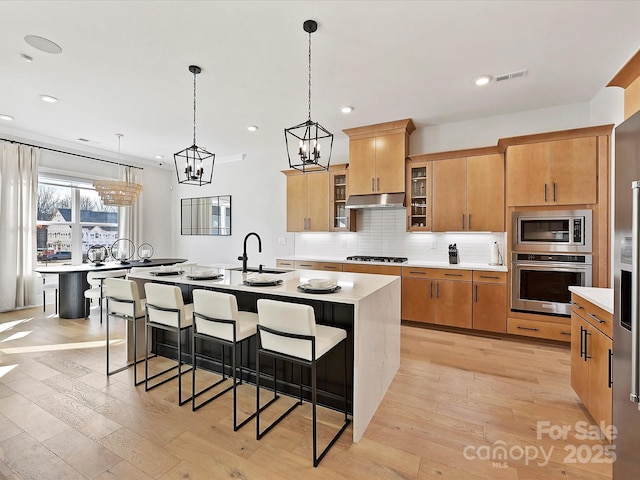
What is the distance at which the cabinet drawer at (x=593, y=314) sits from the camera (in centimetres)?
184

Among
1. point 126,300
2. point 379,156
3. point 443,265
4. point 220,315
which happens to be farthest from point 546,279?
point 126,300

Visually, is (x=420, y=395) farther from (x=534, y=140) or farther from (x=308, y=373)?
(x=534, y=140)

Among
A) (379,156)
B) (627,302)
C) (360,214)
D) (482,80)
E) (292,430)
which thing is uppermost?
(482,80)

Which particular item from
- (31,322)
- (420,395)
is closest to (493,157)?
(420,395)

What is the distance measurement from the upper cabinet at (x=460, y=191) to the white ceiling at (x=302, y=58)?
607 mm

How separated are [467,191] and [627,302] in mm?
3014

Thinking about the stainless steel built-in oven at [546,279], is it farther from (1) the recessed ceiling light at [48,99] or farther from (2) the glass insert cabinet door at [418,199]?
(1) the recessed ceiling light at [48,99]

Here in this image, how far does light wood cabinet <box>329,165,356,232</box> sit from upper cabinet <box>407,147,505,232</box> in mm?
1022

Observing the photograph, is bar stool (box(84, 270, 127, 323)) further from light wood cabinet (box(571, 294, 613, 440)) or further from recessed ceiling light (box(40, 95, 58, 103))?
light wood cabinet (box(571, 294, 613, 440))

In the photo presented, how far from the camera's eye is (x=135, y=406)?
237cm

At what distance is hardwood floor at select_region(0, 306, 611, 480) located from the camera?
1.75m

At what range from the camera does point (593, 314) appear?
205 cm

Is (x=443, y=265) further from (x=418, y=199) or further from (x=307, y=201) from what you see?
(x=307, y=201)

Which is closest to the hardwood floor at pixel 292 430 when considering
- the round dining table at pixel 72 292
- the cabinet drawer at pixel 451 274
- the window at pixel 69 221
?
the cabinet drawer at pixel 451 274
